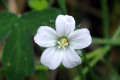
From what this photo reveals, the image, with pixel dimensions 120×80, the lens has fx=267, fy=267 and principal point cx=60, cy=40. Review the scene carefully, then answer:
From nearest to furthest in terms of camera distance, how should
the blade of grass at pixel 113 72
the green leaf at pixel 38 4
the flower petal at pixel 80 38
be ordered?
the flower petal at pixel 80 38 → the green leaf at pixel 38 4 → the blade of grass at pixel 113 72

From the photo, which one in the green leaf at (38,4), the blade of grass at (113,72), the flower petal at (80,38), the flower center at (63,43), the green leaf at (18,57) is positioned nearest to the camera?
the flower petal at (80,38)

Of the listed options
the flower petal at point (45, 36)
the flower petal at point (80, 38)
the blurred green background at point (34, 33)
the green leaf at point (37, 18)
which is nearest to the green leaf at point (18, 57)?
the blurred green background at point (34, 33)

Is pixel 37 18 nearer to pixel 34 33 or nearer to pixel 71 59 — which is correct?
pixel 34 33

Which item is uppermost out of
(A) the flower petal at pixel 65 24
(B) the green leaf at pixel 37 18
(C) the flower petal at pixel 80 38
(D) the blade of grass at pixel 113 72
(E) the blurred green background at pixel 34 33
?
(A) the flower petal at pixel 65 24

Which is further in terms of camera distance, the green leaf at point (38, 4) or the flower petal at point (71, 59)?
the green leaf at point (38, 4)

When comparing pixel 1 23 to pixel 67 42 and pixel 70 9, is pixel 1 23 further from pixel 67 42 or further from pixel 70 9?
pixel 70 9

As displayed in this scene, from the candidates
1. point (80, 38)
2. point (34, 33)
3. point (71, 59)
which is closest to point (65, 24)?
point (80, 38)

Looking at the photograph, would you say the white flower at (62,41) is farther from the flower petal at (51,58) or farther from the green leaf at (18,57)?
the green leaf at (18,57)
